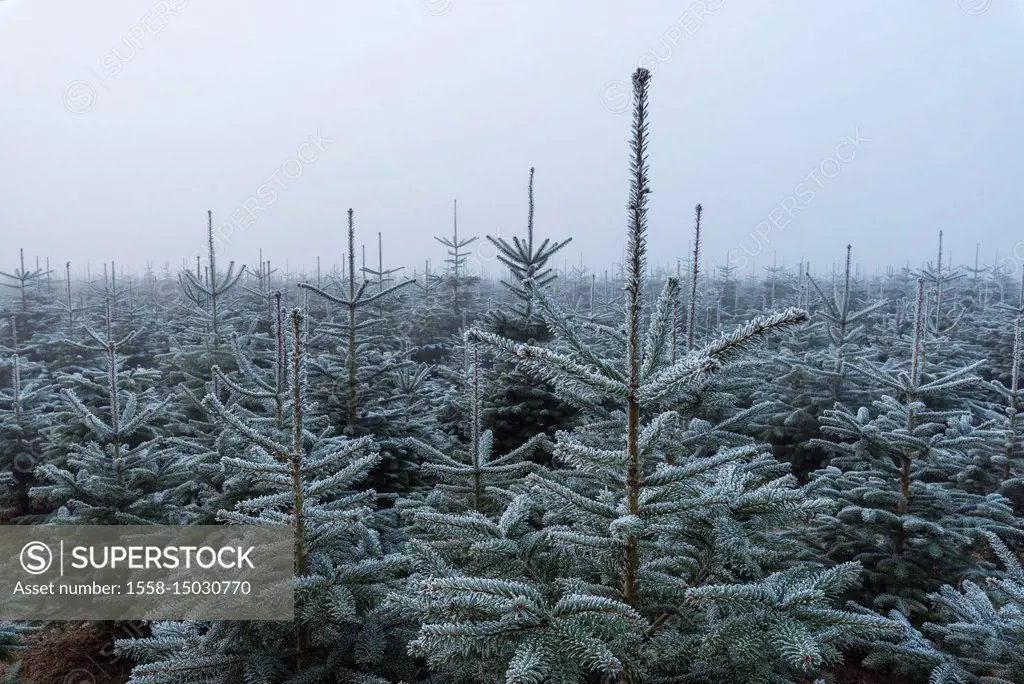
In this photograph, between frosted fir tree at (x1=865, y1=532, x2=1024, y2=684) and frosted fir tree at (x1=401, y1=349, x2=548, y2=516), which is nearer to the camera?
frosted fir tree at (x1=865, y1=532, x2=1024, y2=684)

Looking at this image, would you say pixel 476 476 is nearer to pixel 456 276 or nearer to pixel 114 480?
pixel 114 480

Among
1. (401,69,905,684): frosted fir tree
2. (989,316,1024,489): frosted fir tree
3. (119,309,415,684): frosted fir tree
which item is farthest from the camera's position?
(989,316,1024,489): frosted fir tree

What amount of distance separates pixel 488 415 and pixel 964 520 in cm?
512

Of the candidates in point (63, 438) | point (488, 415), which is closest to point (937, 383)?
point (488, 415)

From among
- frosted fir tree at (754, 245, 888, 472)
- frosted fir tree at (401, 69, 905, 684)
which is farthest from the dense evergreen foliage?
frosted fir tree at (754, 245, 888, 472)

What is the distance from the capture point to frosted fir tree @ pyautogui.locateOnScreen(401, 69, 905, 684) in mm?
2031

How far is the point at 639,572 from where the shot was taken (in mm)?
2457

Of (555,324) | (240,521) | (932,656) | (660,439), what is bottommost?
(932,656)

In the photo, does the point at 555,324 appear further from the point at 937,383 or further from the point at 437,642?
the point at 937,383

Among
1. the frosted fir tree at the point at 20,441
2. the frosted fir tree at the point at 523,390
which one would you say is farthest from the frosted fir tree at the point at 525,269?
the frosted fir tree at the point at 20,441

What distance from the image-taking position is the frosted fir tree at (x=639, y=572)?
2031 mm

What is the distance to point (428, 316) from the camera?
1862 centimetres

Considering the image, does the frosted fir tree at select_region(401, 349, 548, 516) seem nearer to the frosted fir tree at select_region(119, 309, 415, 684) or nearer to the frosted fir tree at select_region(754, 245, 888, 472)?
the frosted fir tree at select_region(119, 309, 415, 684)

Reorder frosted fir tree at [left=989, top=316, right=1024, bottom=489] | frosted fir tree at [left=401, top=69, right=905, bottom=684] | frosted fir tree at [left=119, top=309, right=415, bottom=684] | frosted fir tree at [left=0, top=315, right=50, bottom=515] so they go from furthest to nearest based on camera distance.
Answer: frosted fir tree at [left=0, top=315, right=50, bottom=515] < frosted fir tree at [left=989, top=316, right=1024, bottom=489] < frosted fir tree at [left=119, top=309, right=415, bottom=684] < frosted fir tree at [left=401, top=69, right=905, bottom=684]
